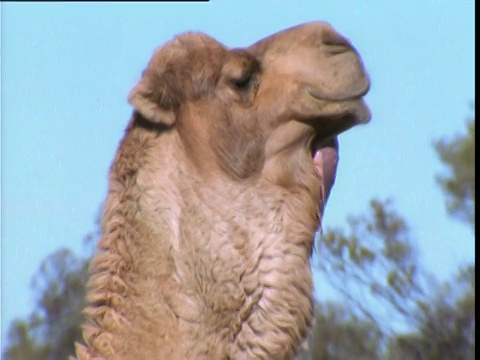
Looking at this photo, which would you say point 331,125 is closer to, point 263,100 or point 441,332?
point 263,100

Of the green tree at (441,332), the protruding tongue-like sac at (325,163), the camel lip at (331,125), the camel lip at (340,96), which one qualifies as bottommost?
the green tree at (441,332)

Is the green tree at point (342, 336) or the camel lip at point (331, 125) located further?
the green tree at point (342, 336)

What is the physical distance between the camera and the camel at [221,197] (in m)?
4.68

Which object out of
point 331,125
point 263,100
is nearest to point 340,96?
point 331,125

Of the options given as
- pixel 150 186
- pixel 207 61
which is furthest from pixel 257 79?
pixel 150 186

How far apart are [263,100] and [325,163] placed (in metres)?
0.28

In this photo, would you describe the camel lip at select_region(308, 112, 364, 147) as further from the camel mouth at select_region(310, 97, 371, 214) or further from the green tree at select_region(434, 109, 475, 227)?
the green tree at select_region(434, 109, 475, 227)

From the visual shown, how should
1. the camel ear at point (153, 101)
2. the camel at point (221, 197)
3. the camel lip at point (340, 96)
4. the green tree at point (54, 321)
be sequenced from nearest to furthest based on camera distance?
the camel at point (221, 197)
the camel ear at point (153, 101)
the camel lip at point (340, 96)
the green tree at point (54, 321)

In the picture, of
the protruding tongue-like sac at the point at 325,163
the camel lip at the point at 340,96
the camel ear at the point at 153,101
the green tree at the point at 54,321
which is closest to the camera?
the camel ear at the point at 153,101

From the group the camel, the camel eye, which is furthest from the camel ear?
the camel eye

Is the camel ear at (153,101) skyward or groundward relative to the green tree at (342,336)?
skyward

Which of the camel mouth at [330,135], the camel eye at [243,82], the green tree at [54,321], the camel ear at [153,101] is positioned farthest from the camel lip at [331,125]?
the green tree at [54,321]

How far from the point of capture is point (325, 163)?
5.12 meters

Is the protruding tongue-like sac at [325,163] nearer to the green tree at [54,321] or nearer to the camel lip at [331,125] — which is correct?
the camel lip at [331,125]
